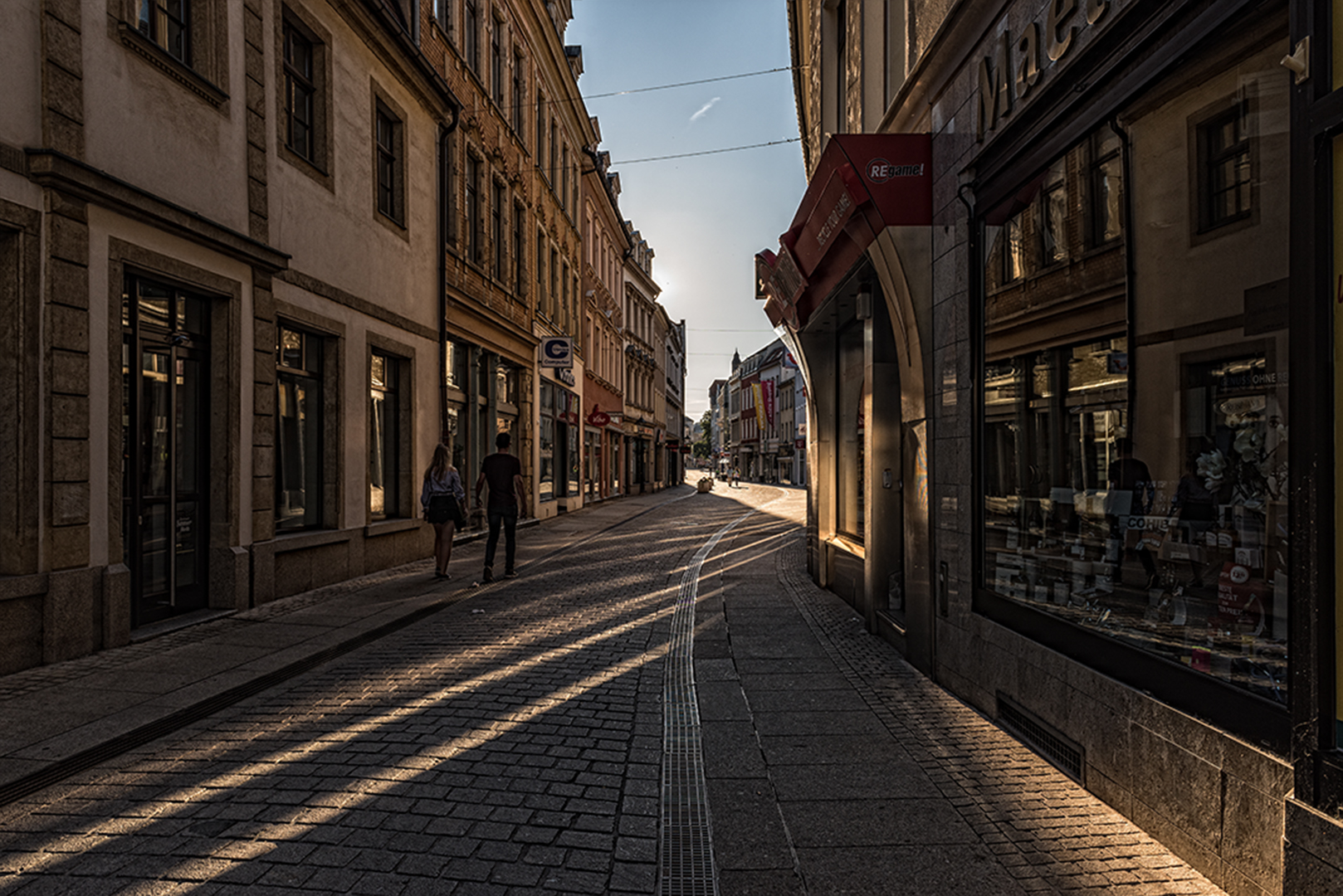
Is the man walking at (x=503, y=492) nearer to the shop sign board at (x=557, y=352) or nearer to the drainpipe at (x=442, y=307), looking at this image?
the drainpipe at (x=442, y=307)

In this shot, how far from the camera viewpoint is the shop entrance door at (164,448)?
7.45 meters

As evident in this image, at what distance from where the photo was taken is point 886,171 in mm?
6215

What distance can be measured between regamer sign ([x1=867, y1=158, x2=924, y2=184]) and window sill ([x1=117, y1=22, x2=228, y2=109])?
6172 millimetres

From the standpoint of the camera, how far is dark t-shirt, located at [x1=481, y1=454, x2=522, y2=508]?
36.3 feet

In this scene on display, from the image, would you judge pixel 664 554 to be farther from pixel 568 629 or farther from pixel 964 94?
pixel 964 94

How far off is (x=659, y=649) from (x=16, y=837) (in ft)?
14.7

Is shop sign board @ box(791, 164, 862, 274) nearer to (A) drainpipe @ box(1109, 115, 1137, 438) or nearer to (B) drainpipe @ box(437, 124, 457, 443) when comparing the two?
(A) drainpipe @ box(1109, 115, 1137, 438)

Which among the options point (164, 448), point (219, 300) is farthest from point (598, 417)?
point (164, 448)

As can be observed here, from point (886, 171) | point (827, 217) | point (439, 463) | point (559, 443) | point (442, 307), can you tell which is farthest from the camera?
point (559, 443)

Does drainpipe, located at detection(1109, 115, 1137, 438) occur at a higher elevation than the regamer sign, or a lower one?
lower

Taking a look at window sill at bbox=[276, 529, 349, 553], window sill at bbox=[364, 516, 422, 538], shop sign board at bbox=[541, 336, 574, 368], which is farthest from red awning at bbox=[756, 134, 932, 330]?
shop sign board at bbox=[541, 336, 574, 368]

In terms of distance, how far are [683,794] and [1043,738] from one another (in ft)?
6.41

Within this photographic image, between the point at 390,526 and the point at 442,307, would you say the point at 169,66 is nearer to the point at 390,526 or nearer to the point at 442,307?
the point at 390,526

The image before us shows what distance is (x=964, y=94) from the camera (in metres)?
5.67
